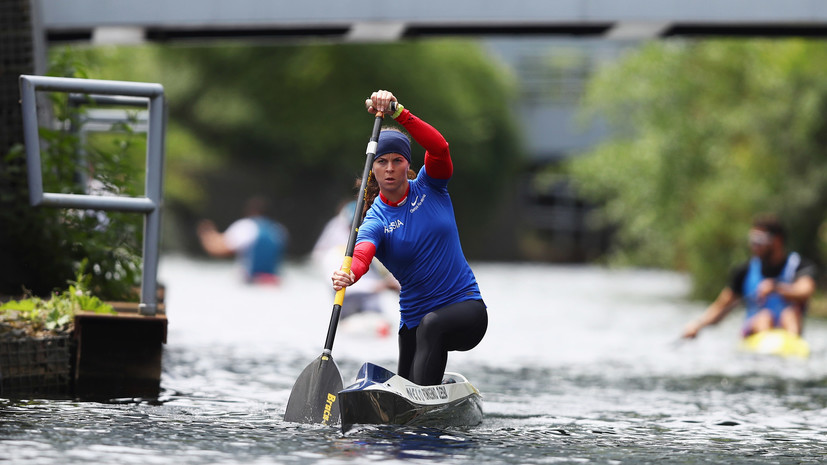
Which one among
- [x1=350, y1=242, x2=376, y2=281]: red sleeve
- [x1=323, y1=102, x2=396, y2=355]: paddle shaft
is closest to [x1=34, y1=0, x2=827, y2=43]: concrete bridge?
[x1=323, y1=102, x2=396, y2=355]: paddle shaft

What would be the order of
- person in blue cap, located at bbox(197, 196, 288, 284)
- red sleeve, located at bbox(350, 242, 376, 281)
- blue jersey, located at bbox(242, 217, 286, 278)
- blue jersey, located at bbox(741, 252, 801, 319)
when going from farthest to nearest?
blue jersey, located at bbox(242, 217, 286, 278) < person in blue cap, located at bbox(197, 196, 288, 284) < blue jersey, located at bbox(741, 252, 801, 319) < red sleeve, located at bbox(350, 242, 376, 281)

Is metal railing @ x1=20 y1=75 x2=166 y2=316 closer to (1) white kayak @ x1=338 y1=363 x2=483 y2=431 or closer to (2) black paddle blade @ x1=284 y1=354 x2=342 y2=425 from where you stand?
(2) black paddle blade @ x1=284 y1=354 x2=342 y2=425

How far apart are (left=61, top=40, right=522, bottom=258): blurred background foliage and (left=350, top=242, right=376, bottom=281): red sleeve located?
104ft

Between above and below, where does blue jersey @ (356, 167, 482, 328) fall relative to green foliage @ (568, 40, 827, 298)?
below

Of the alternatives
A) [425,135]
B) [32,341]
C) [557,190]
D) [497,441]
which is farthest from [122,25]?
[557,190]

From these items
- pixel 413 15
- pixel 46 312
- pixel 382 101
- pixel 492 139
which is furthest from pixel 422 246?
pixel 492 139

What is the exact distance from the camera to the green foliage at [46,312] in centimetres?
937

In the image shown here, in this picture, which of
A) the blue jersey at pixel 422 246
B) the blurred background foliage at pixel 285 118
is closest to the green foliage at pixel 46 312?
the blue jersey at pixel 422 246

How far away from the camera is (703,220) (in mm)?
25984

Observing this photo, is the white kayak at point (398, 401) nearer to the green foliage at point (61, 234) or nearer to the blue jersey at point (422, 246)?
the blue jersey at point (422, 246)

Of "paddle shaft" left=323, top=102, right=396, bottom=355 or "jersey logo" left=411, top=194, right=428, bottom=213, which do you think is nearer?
"paddle shaft" left=323, top=102, right=396, bottom=355

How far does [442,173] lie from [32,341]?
3.27 meters

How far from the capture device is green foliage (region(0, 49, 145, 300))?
10969mm

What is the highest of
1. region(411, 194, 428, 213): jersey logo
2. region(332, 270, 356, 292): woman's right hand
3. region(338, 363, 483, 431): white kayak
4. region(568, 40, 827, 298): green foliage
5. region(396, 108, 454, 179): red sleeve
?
region(568, 40, 827, 298): green foliage
